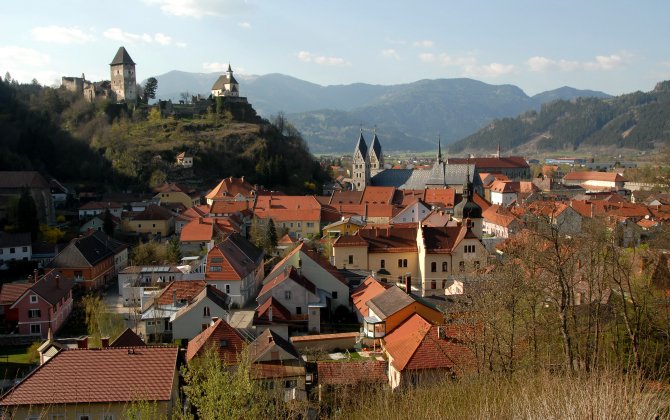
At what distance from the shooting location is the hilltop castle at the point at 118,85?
3834 inches

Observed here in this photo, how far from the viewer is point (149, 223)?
56.8m

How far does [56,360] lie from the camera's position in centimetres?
1809

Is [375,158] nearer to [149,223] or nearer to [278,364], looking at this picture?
[149,223]

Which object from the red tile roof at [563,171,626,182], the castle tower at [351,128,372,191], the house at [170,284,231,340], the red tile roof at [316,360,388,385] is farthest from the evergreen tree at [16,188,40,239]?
the red tile roof at [563,171,626,182]

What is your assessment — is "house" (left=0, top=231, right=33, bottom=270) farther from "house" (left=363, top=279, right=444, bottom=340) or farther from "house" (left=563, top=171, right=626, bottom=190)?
"house" (left=563, top=171, right=626, bottom=190)

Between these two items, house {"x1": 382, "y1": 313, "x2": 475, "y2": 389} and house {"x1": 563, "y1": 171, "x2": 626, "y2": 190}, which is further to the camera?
house {"x1": 563, "y1": 171, "x2": 626, "y2": 190}

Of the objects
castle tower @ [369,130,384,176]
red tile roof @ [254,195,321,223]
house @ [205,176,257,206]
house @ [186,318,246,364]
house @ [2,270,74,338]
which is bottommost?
house @ [2,270,74,338]

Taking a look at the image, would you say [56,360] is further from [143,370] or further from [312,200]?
[312,200]

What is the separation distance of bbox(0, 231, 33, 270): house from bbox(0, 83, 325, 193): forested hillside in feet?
89.7

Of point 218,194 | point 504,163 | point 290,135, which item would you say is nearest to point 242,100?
point 290,135

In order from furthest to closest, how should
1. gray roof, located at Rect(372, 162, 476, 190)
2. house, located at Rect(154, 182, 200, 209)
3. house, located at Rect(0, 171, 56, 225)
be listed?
gray roof, located at Rect(372, 162, 476, 190)
house, located at Rect(154, 182, 200, 209)
house, located at Rect(0, 171, 56, 225)

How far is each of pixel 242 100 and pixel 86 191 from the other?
33296mm

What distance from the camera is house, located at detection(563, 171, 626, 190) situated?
106 metres

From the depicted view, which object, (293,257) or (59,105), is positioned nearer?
(293,257)
